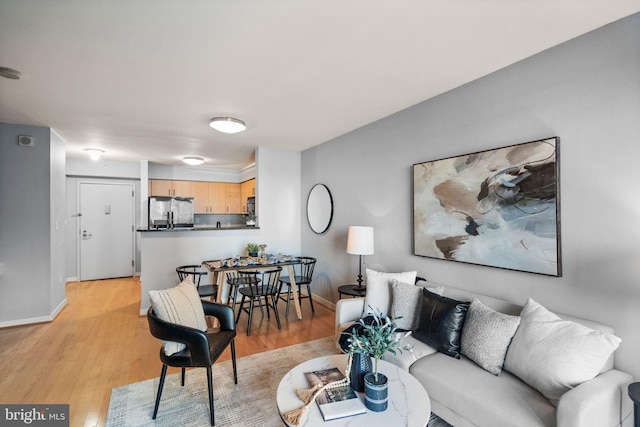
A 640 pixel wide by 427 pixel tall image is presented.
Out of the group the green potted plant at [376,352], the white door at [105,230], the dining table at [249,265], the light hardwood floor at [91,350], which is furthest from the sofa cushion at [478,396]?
the white door at [105,230]

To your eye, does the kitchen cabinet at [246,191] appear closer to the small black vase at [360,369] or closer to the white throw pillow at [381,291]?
the white throw pillow at [381,291]

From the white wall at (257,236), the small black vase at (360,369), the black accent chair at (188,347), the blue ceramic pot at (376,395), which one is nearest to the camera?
the blue ceramic pot at (376,395)

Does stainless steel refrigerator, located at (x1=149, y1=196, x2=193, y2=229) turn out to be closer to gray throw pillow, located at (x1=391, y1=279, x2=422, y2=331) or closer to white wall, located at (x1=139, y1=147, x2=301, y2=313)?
white wall, located at (x1=139, y1=147, x2=301, y2=313)

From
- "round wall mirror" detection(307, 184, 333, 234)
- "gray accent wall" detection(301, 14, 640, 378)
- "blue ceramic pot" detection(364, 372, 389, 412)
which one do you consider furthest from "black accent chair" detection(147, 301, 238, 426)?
"round wall mirror" detection(307, 184, 333, 234)

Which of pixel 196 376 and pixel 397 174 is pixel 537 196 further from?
pixel 196 376

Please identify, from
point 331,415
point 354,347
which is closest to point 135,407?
point 331,415

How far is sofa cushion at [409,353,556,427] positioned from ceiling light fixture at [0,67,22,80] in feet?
12.0

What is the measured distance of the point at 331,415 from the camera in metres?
1.36

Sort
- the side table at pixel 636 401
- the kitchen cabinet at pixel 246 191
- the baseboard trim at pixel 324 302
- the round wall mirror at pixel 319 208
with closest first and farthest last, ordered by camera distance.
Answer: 1. the side table at pixel 636 401
2. the baseboard trim at pixel 324 302
3. the round wall mirror at pixel 319 208
4. the kitchen cabinet at pixel 246 191

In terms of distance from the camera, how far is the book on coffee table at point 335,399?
1382 millimetres

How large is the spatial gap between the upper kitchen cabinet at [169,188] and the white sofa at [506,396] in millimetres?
6008

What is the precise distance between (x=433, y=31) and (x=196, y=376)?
3.15m

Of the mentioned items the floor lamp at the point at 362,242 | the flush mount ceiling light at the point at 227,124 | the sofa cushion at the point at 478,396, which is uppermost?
the flush mount ceiling light at the point at 227,124

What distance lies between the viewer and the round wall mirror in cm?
448
